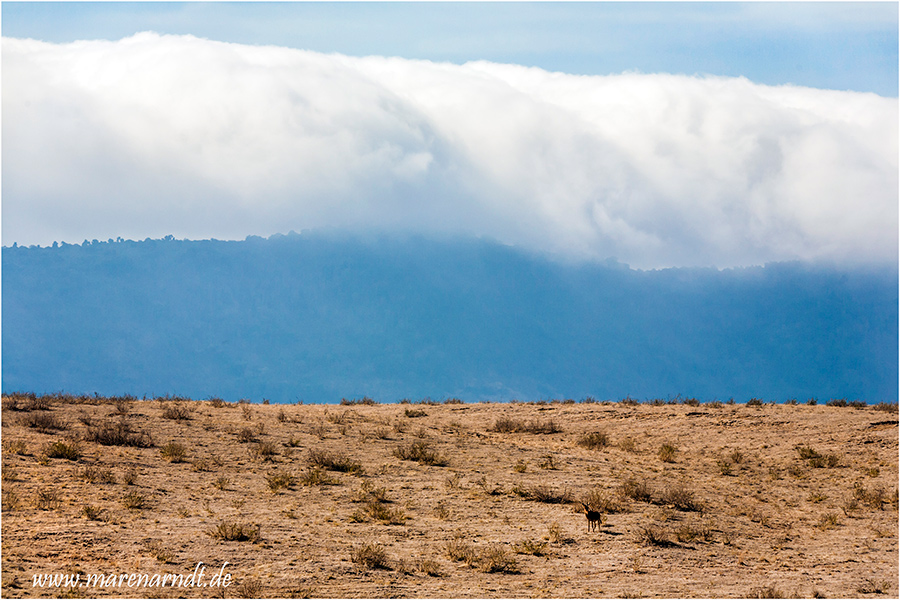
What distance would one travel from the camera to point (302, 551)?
14.6m

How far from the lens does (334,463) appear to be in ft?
69.7

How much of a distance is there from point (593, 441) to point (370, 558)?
14401 mm

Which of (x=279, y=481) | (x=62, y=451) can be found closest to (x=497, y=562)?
(x=279, y=481)

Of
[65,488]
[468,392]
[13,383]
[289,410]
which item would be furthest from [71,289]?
[65,488]

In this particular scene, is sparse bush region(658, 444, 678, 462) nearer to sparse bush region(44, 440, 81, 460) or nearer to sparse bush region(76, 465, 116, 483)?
sparse bush region(76, 465, 116, 483)

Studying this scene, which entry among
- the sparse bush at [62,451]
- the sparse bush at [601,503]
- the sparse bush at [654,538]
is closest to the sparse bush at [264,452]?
the sparse bush at [62,451]

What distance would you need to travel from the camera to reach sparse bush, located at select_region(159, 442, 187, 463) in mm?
20953

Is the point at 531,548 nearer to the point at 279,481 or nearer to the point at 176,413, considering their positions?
the point at 279,481

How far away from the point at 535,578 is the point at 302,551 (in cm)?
439

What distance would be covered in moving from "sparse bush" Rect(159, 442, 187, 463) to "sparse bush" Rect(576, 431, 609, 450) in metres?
13.2

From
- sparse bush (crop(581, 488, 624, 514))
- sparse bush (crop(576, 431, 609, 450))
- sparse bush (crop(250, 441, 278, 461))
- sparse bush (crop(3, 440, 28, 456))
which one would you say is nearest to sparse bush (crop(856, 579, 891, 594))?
sparse bush (crop(581, 488, 624, 514))

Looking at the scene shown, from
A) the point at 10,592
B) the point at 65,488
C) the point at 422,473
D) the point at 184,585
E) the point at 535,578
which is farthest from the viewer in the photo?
the point at 422,473

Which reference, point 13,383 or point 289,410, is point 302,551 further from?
point 13,383

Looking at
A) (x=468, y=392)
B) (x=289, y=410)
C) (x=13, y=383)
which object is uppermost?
(x=468, y=392)
